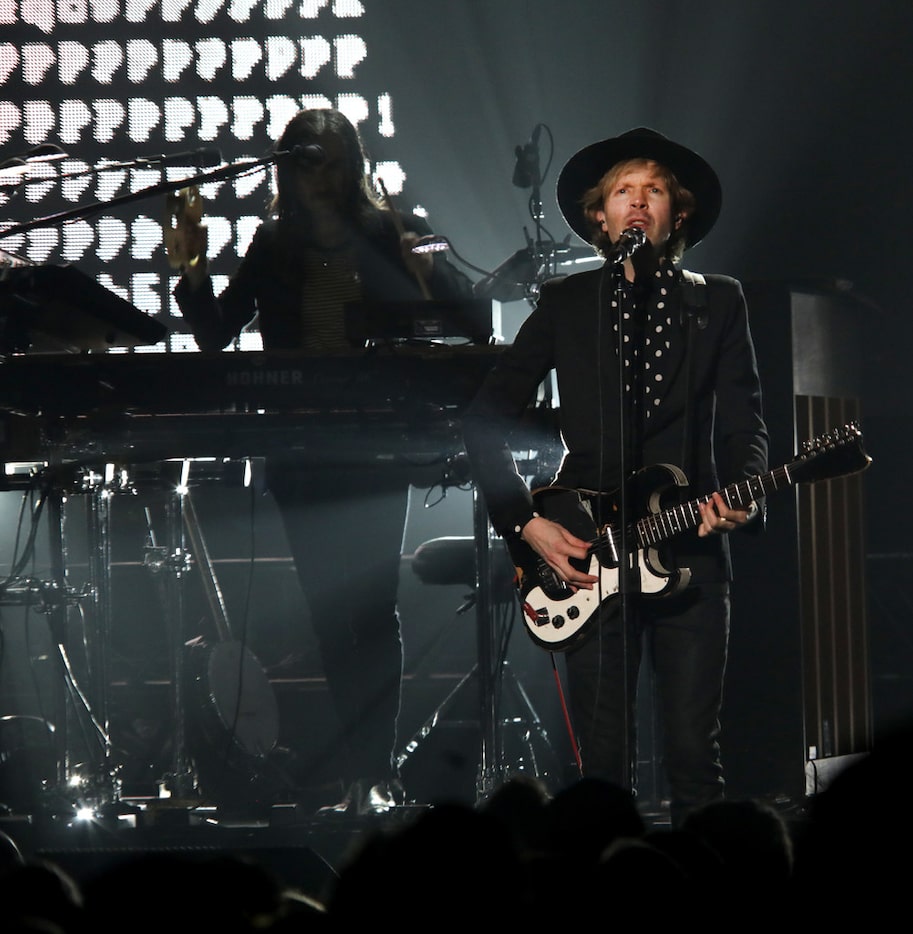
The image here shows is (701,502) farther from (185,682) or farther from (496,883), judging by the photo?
(185,682)

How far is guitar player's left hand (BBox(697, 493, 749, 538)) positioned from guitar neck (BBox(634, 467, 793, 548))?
11mm

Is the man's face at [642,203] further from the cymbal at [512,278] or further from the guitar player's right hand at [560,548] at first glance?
the cymbal at [512,278]

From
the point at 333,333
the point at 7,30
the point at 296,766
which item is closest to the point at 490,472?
the point at 333,333

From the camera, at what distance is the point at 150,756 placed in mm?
4930

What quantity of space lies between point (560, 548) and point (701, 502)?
335 mm

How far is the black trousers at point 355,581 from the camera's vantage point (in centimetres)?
379

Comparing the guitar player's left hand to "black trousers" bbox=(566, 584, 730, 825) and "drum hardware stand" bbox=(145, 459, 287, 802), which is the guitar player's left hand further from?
"drum hardware stand" bbox=(145, 459, 287, 802)

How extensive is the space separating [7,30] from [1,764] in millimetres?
3920

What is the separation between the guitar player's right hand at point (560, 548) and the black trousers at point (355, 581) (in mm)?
960

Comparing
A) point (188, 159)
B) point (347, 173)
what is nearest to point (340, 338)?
point (347, 173)

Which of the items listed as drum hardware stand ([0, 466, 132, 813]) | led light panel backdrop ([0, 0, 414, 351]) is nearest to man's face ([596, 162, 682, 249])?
drum hardware stand ([0, 466, 132, 813])

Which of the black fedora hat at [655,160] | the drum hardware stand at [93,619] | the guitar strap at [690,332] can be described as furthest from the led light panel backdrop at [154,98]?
the guitar strap at [690,332]

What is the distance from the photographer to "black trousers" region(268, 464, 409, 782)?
3785 mm

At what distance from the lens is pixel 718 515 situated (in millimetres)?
2699
